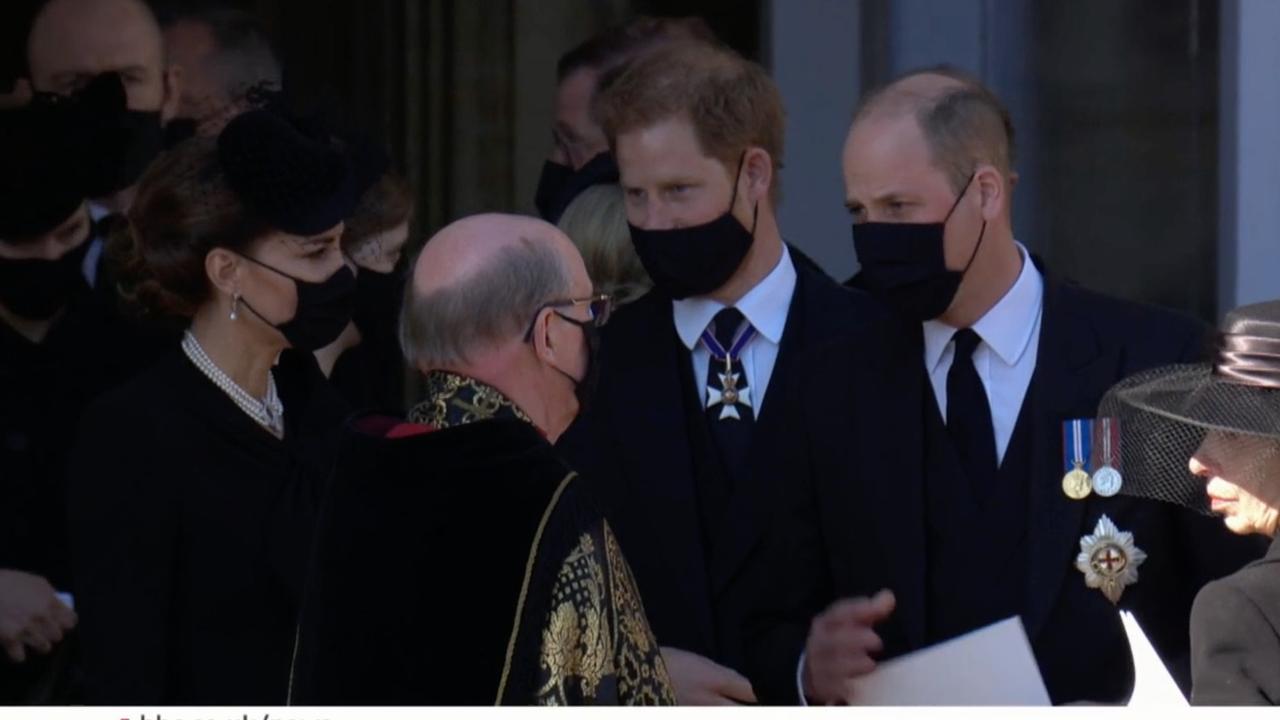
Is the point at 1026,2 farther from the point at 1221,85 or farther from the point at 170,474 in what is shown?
the point at 170,474

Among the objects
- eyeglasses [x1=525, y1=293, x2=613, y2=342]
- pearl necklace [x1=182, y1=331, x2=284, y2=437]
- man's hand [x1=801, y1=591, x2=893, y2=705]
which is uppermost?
eyeglasses [x1=525, y1=293, x2=613, y2=342]

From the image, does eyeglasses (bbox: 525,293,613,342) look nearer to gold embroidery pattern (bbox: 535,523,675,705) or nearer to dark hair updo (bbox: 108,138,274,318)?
gold embroidery pattern (bbox: 535,523,675,705)

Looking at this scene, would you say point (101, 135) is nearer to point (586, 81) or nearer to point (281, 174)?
point (281, 174)

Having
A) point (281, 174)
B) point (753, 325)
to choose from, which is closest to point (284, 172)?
point (281, 174)

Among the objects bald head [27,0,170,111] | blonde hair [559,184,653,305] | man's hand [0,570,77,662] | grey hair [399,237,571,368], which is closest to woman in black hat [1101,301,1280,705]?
grey hair [399,237,571,368]

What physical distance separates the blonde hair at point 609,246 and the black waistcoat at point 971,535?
2.69 feet

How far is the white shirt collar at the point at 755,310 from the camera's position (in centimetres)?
Answer: 473

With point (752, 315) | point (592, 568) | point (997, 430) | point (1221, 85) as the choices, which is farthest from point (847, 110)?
point (592, 568)

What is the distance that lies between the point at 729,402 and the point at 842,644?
2.22ft

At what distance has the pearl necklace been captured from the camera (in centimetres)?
454

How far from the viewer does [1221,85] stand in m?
5.55

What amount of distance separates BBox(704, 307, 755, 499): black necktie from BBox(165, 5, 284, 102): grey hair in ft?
4.50

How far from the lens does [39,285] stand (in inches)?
203

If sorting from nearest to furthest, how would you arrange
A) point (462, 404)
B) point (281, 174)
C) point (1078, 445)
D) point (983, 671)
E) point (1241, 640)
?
point (1241, 640)
point (462, 404)
point (983, 671)
point (1078, 445)
point (281, 174)
